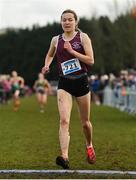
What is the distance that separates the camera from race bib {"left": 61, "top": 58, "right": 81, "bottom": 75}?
9164 millimetres

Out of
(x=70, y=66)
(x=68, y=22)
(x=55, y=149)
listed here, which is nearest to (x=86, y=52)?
(x=70, y=66)

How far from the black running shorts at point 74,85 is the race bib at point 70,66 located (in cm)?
14

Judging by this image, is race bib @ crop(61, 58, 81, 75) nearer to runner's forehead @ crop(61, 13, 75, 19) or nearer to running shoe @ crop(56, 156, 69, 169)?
runner's forehead @ crop(61, 13, 75, 19)

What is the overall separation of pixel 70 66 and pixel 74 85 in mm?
295

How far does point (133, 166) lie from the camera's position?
930cm

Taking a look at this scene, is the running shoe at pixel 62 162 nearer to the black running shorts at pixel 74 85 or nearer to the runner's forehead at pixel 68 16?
the black running shorts at pixel 74 85

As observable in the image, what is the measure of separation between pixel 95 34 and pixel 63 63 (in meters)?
95.2

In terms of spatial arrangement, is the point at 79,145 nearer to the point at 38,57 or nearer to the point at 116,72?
the point at 116,72

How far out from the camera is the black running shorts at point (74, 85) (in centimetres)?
928

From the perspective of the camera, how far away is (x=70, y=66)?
30.0 feet

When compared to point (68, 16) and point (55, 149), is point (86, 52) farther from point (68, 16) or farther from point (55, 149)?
point (55, 149)

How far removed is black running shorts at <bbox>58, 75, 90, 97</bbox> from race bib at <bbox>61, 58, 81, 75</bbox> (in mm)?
140

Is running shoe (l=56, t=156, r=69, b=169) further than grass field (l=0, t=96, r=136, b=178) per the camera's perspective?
No

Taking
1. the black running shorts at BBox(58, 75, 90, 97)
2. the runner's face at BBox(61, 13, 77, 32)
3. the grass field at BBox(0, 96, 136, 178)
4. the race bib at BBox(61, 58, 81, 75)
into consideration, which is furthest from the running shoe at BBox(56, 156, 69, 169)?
the runner's face at BBox(61, 13, 77, 32)
